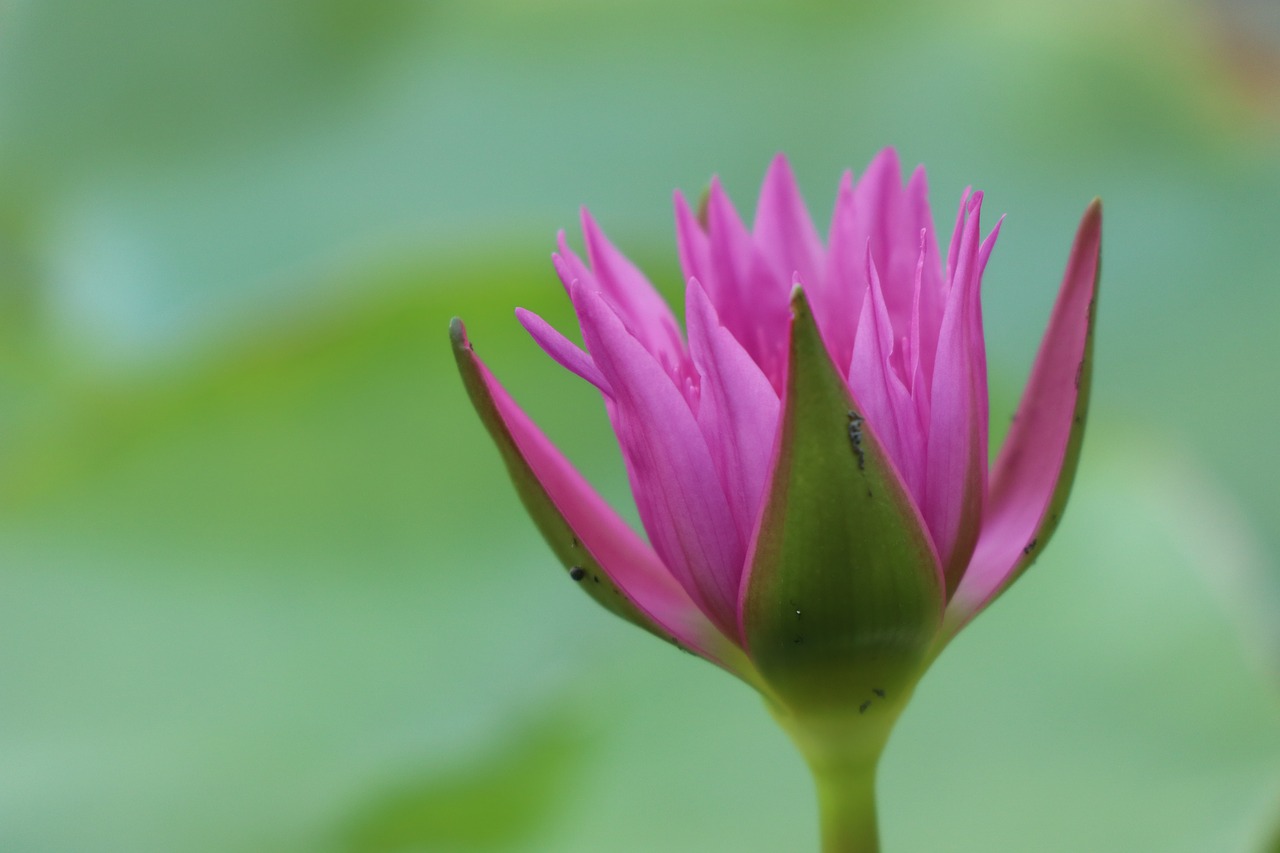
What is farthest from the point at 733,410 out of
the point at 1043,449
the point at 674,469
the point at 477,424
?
the point at 477,424

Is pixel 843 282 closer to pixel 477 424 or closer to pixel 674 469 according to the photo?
pixel 674 469

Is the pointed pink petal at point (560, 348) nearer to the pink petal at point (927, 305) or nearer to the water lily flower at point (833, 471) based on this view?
the water lily flower at point (833, 471)

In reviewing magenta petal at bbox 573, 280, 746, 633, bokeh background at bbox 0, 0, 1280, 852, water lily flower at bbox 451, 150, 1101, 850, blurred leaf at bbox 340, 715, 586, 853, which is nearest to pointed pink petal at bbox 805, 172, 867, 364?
water lily flower at bbox 451, 150, 1101, 850

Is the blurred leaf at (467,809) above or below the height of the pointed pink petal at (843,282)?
below

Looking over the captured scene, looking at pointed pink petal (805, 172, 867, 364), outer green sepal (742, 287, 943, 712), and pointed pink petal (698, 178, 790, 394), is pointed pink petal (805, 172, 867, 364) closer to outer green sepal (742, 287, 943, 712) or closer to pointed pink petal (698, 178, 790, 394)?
pointed pink petal (698, 178, 790, 394)

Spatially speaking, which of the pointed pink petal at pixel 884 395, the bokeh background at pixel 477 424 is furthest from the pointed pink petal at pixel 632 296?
the bokeh background at pixel 477 424

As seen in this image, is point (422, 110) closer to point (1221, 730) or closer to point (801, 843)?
point (801, 843)
